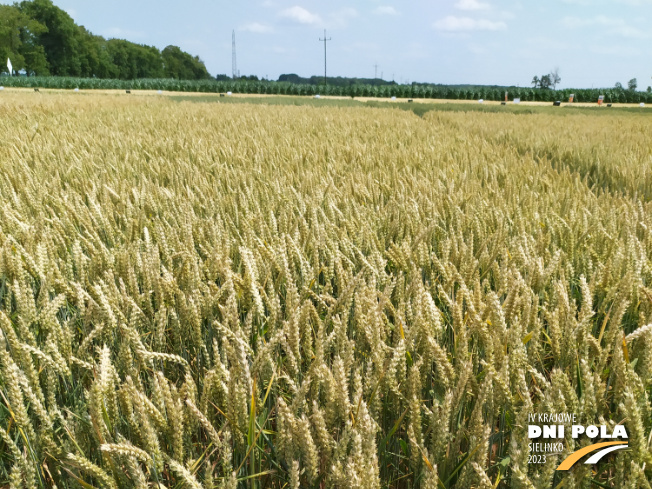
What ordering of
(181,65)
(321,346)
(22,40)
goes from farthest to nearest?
(181,65), (22,40), (321,346)

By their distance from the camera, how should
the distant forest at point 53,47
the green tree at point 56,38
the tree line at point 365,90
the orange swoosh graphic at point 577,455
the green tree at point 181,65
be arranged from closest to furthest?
1. the orange swoosh graphic at point 577,455
2. the tree line at point 365,90
3. the distant forest at point 53,47
4. the green tree at point 56,38
5. the green tree at point 181,65

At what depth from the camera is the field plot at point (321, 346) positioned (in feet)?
2.41

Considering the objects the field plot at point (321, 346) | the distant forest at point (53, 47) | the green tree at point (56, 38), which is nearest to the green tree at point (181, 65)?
the distant forest at point (53, 47)

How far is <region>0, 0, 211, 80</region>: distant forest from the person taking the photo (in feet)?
190

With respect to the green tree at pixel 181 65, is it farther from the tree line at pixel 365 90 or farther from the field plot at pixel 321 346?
the field plot at pixel 321 346

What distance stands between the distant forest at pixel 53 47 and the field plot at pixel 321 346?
218 ft

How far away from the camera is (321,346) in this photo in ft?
2.89

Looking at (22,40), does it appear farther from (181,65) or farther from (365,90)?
(365,90)

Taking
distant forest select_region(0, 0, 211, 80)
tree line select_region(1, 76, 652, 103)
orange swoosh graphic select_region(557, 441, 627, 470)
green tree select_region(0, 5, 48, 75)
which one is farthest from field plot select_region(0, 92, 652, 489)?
green tree select_region(0, 5, 48, 75)

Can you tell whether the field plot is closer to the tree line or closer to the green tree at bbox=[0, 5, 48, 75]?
the tree line

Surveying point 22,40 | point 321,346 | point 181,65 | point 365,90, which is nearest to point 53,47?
point 22,40

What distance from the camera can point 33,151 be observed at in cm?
351

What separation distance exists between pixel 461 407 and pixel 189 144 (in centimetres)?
395

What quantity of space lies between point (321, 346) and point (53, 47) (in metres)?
78.2
